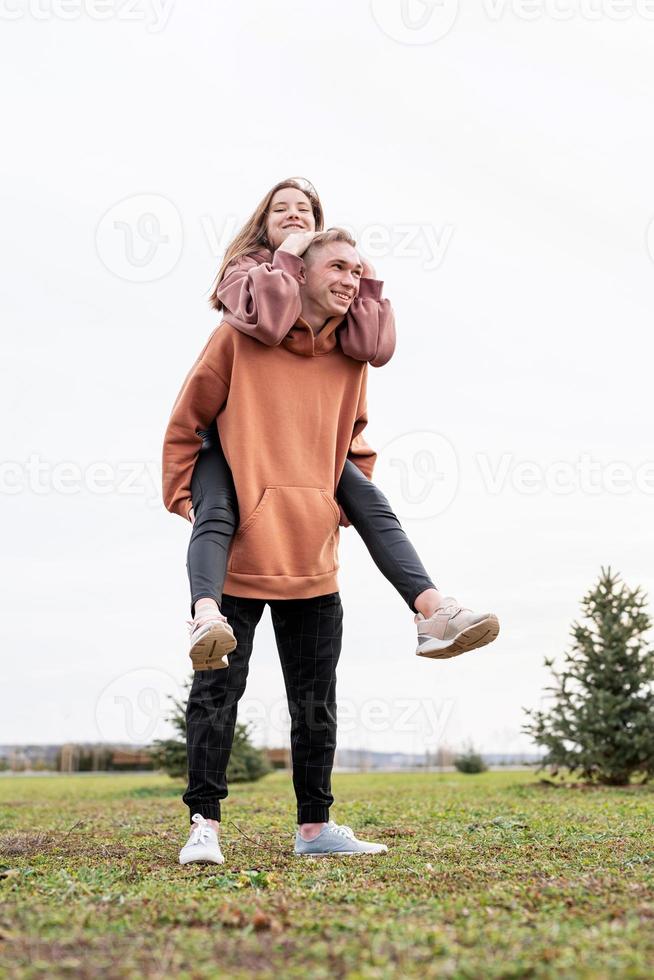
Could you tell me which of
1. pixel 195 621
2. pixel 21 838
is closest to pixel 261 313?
pixel 195 621

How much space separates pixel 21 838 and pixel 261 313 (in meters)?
3.06

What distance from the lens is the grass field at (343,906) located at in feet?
7.07

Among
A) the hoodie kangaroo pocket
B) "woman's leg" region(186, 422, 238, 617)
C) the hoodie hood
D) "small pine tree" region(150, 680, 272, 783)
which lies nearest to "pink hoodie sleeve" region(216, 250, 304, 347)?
the hoodie hood

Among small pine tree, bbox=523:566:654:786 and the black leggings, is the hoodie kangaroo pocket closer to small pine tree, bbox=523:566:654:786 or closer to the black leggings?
the black leggings

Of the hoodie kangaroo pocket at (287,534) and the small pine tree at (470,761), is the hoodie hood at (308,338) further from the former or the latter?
the small pine tree at (470,761)

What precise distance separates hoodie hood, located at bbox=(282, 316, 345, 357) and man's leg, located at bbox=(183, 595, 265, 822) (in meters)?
1.05

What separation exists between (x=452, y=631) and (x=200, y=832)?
1.23m

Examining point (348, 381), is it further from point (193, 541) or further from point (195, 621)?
point (195, 621)

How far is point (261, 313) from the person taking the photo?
3877 mm

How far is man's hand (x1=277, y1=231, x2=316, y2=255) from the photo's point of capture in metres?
4.08

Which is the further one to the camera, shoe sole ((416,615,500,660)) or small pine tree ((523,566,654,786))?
small pine tree ((523,566,654,786))

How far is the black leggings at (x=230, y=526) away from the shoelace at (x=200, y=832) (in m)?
0.84

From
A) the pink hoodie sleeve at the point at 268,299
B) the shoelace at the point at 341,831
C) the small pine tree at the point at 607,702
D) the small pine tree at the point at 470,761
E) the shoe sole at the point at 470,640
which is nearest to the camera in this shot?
the shoe sole at the point at 470,640

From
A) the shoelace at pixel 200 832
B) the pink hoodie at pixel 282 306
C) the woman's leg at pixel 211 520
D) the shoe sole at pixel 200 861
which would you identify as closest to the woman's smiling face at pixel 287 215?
the pink hoodie at pixel 282 306
